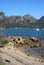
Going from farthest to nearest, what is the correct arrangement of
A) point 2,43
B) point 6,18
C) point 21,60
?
point 2,43
point 6,18
point 21,60

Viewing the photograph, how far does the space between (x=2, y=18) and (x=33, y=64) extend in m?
9.13

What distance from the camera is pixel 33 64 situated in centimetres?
2308

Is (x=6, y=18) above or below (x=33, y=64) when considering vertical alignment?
above

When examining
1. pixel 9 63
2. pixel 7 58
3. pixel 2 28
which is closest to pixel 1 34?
pixel 2 28

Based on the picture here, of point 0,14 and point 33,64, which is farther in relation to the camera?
point 0,14

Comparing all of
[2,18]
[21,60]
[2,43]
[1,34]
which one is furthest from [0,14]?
[21,60]

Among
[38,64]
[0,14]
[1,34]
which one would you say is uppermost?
[0,14]

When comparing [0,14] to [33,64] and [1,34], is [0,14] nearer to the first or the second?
[1,34]

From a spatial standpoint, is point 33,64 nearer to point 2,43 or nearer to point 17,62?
point 17,62

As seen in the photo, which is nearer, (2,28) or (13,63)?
(13,63)

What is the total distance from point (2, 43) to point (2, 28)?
3.81 m

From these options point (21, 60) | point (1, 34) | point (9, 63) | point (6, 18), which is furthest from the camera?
point (1, 34)

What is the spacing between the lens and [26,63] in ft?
76.3

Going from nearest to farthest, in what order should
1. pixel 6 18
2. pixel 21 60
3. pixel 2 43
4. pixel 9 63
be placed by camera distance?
pixel 9 63, pixel 21 60, pixel 6 18, pixel 2 43
